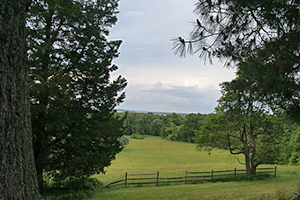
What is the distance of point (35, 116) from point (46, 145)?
5.31ft

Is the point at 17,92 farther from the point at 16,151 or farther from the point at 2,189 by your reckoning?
the point at 2,189

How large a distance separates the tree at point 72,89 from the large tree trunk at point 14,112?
199 inches

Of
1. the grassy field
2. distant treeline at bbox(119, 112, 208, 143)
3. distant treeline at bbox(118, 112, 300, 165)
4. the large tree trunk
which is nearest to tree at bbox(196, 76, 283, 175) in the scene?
the grassy field

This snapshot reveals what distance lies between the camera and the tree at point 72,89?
27.1 feet

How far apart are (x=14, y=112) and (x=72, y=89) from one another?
7.48 m

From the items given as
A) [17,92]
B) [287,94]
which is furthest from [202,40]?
[17,92]

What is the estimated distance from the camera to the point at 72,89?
33.0ft

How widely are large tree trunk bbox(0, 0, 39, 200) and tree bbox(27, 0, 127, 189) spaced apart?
5050mm

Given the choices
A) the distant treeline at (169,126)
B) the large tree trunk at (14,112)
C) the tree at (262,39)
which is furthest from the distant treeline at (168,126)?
the large tree trunk at (14,112)

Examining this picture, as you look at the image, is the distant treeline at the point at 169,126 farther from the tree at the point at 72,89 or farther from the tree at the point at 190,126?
the tree at the point at 72,89

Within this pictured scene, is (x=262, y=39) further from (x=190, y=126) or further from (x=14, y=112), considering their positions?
(x=190, y=126)

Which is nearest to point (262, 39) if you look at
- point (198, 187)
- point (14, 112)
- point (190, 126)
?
point (14, 112)

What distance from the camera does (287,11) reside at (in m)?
4.12

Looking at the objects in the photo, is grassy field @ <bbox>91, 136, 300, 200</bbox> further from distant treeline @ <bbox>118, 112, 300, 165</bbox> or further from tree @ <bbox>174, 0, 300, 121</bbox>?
distant treeline @ <bbox>118, 112, 300, 165</bbox>
